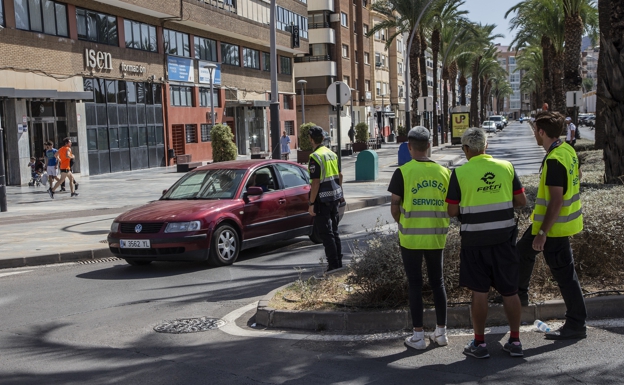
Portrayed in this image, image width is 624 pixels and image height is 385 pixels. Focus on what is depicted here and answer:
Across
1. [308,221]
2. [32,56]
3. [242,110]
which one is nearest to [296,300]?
[308,221]

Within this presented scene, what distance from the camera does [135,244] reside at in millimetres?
9914

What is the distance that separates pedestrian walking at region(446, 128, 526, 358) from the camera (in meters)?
5.28

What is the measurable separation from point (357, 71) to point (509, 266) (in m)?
66.6

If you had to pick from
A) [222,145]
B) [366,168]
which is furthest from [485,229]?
[222,145]

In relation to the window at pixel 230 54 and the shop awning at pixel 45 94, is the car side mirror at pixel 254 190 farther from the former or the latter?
the window at pixel 230 54

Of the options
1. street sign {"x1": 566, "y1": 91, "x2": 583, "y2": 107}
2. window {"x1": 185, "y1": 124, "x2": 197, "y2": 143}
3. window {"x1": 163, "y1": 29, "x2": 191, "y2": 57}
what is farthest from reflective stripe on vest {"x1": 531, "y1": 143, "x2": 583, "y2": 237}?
window {"x1": 185, "y1": 124, "x2": 197, "y2": 143}

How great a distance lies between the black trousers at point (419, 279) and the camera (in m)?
5.71

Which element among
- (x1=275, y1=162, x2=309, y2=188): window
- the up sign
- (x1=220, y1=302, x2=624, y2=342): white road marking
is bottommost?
(x1=220, y1=302, x2=624, y2=342): white road marking

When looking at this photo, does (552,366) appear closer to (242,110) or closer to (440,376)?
(440,376)

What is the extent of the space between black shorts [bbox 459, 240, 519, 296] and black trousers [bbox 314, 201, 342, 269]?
317cm

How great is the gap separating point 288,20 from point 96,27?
2244 centimetres

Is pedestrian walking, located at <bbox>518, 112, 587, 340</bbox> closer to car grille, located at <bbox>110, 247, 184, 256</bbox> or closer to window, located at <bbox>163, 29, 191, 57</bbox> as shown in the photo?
car grille, located at <bbox>110, 247, 184, 256</bbox>

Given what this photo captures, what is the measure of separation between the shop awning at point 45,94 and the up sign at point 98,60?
7.79ft

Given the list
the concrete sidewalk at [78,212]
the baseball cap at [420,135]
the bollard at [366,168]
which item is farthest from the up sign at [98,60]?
the baseball cap at [420,135]
